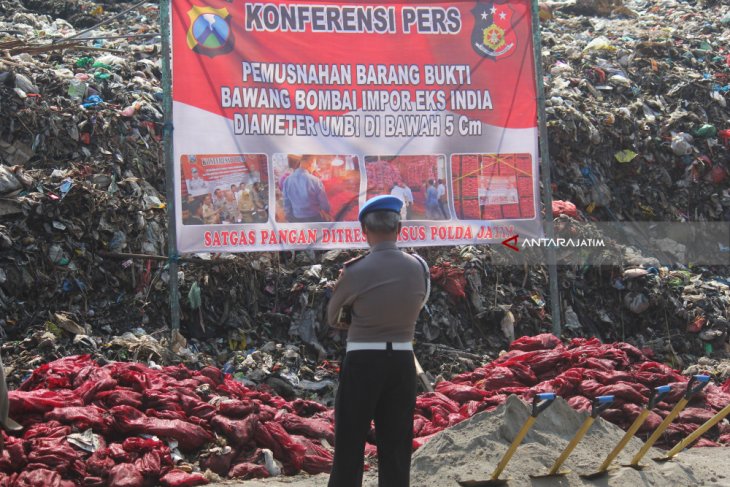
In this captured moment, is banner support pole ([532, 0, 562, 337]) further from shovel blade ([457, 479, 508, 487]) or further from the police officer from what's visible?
the police officer

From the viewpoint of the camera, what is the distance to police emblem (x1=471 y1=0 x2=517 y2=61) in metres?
8.99

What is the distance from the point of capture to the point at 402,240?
28.3ft

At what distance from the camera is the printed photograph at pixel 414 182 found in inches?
338

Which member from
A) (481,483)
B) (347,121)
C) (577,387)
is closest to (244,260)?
(347,121)

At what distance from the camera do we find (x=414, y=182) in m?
8.70

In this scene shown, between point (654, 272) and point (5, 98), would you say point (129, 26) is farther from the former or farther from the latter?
point (654, 272)

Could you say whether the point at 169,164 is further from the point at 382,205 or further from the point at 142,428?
the point at 382,205

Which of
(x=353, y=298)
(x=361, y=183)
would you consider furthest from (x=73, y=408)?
(x=361, y=183)

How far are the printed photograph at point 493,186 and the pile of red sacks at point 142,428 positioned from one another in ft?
9.09

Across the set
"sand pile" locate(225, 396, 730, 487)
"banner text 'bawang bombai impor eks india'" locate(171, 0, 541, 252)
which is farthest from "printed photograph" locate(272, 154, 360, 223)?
"sand pile" locate(225, 396, 730, 487)

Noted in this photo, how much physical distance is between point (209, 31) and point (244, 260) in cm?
230

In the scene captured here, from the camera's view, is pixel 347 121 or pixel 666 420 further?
pixel 347 121

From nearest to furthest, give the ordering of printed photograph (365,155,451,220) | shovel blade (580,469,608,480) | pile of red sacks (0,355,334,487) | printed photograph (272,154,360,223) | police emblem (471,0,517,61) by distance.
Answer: pile of red sacks (0,355,334,487) < shovel blade (580,469,608,480) < printed photograph (272,154,360,223) < printed photograph (365,155,451,220) < police emblem (471,0,517,61)

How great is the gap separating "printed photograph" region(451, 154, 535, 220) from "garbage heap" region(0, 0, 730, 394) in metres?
1.03
